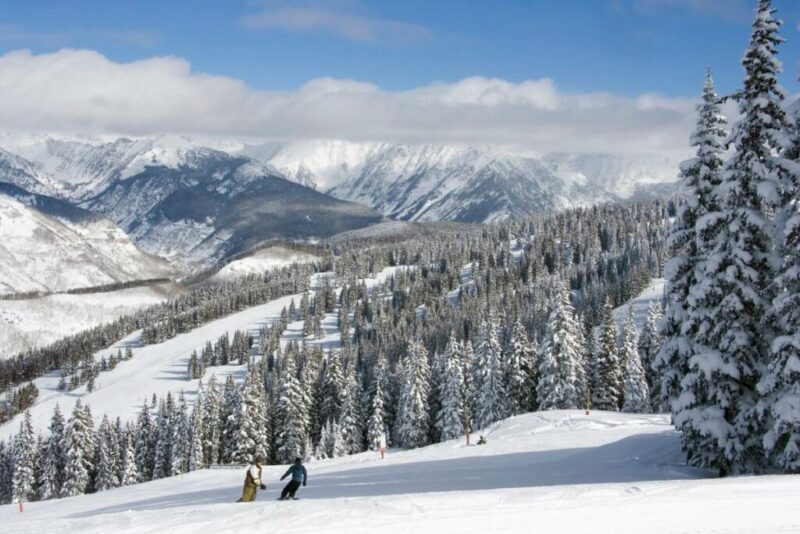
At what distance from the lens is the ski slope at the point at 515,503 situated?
54.3ft

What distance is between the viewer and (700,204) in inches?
1061

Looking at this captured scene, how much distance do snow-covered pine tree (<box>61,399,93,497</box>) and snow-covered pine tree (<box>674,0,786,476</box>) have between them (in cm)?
7982

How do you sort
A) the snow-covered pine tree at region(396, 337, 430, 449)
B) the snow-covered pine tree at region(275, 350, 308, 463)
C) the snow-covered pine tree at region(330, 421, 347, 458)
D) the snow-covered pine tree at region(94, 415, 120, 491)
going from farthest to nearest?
the snow-covered pine tree at region(94, 415, 120, 491) < the snow-covered pine tree at region(330, 421, 347, 458) < the snow-covered pine tree at region(275, 350, 308, 463) < the snow-covered pine tree at region(396, 337, 430, 449)

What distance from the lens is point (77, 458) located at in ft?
278

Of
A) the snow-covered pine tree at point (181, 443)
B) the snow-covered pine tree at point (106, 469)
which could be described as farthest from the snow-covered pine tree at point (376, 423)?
the snow-covered pine tree at point (106, 469)

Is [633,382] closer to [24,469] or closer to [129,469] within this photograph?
[129,469]

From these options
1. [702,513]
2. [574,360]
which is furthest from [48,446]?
[702,513]

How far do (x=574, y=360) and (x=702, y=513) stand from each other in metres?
47.1

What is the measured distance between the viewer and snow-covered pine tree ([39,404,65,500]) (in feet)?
296

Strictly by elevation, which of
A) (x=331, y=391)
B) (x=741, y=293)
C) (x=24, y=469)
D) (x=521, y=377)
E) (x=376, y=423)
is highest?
(x=741, y=293)

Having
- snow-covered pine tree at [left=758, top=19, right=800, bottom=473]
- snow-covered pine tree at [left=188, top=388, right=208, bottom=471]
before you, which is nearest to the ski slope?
snow-covered pine tree at [left=758, top=19, right=800, bottom=473]

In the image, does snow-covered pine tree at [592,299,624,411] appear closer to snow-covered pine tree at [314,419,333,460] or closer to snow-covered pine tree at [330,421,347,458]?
snow-covered pine tree at [330,421,347,458]

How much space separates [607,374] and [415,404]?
20862 mm

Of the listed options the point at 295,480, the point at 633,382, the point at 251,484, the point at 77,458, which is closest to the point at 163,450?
the point at 77,458
